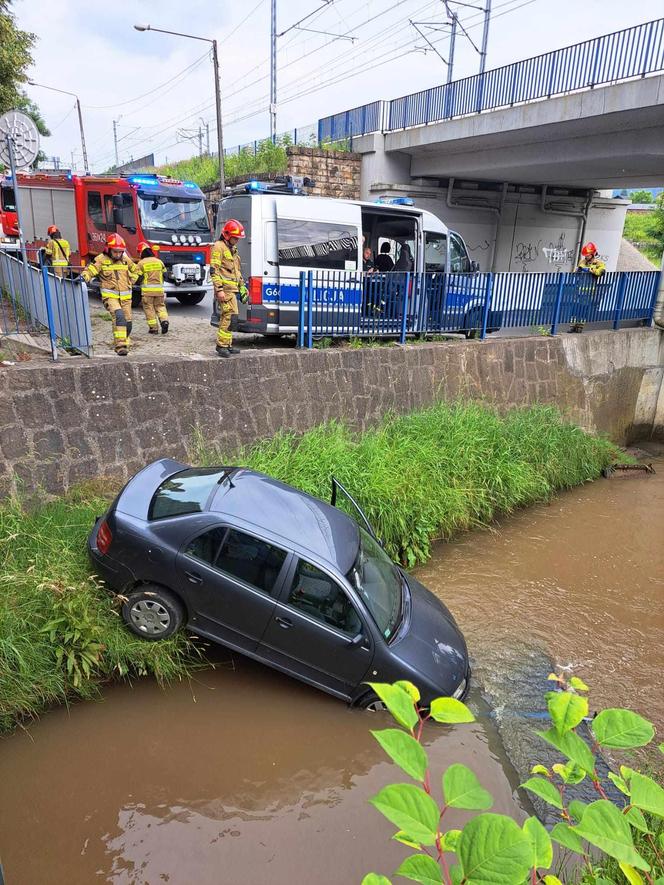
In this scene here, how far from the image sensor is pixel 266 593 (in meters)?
4.41

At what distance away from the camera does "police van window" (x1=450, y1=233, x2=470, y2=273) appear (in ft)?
35.1

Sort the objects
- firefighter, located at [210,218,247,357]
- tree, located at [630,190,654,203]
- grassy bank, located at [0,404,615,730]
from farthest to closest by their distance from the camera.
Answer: tree, located at [630,190,654,203], firefighter, located at [210,218,247,357], grassy bank, located at [0,404,615,730]

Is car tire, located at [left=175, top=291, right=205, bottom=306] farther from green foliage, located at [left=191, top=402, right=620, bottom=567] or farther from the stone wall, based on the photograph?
green foliage, located at [left=191, top=402, right=620, bottom=567]

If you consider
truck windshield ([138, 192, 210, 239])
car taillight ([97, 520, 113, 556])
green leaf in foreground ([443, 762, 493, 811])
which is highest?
truck windshield ([138, 192, 210, 239])

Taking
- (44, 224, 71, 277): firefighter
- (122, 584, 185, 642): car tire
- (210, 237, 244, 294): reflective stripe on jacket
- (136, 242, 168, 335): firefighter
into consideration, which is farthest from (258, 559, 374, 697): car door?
(44, 224, 71, 277): firefighter

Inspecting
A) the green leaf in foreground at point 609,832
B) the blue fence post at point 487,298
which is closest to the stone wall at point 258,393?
the blue fence post at point 487,298

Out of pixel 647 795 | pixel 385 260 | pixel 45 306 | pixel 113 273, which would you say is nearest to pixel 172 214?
pixel 385 260

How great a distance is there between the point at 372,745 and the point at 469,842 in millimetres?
3508

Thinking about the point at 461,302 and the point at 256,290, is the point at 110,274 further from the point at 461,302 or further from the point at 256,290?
the point at 461,302

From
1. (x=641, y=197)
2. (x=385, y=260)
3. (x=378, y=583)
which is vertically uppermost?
(x=641, y=197)

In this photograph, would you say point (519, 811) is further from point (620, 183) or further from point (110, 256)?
point (620, 183)

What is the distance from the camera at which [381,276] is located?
9.16 metres

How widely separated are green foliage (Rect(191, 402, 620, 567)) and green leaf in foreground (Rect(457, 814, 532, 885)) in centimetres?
565

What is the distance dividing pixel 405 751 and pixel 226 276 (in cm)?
756
